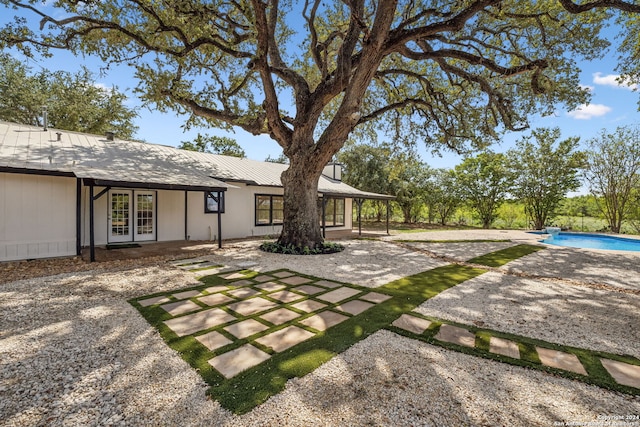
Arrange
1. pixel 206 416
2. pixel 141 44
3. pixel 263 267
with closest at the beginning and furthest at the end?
pixel 206 416 → pixel 263 267 → pixel 141 44

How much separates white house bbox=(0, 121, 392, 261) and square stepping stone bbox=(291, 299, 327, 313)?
208 inches

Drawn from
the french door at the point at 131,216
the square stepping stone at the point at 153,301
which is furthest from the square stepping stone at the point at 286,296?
the french door at the point at 131,216

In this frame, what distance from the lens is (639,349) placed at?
2.87 metres

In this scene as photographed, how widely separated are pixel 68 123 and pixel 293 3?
1536 centimetres

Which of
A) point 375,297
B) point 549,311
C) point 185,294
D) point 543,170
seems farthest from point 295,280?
point 543,170

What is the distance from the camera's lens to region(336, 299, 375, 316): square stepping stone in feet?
12.1

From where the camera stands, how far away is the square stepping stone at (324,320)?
319 cm

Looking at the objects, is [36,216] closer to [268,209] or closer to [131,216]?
[131,216]

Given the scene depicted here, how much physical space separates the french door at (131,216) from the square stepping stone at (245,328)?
26.1 feet

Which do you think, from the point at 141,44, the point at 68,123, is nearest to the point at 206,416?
the point at 141,44

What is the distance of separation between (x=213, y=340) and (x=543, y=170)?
20.9m

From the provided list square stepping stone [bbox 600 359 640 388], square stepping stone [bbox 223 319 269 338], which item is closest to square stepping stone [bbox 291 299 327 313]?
square stepping stone [bbox 223 319 269 338]

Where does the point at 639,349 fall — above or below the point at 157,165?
below

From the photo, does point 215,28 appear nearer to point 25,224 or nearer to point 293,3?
point 293,3
